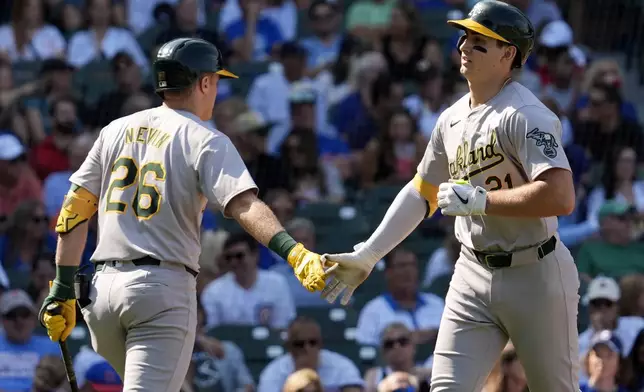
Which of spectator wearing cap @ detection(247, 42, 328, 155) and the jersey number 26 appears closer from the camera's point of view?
the jersey number 26

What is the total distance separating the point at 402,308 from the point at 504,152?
14.4 feet

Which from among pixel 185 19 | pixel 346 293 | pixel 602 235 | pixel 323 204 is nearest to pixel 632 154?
pixel 602 235

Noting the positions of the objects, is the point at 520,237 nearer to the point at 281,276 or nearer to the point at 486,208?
the point at 486,208

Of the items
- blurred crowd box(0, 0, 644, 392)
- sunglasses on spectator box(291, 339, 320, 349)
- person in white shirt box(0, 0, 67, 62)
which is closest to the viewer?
sunglasses on spectator box(291, 339, 320, 349)

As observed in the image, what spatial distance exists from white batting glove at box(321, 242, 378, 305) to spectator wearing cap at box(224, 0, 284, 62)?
7.58m

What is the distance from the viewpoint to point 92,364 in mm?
9016

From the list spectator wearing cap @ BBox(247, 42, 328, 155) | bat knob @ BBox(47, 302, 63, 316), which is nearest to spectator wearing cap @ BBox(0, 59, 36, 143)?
spectator wearing cap @ BBox(247, 42, 328, 155)

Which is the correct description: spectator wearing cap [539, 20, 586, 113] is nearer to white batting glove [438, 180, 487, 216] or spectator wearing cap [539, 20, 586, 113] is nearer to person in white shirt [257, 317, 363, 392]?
person in white shirt [257, 317, 363, 392]

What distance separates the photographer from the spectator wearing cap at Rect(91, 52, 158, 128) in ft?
40.0

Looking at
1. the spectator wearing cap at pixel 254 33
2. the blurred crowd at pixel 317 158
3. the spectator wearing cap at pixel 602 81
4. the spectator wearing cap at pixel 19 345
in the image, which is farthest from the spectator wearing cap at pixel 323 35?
the spectator wearing cap at pixel 19 345

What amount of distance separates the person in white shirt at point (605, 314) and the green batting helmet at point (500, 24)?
12.7 feet

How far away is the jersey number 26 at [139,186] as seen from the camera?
5641 millimetres

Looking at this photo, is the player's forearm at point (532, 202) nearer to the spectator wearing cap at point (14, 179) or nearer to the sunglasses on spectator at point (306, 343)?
the sunglasses on spectator at point (306, 343)

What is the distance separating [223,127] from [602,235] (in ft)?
11.2
